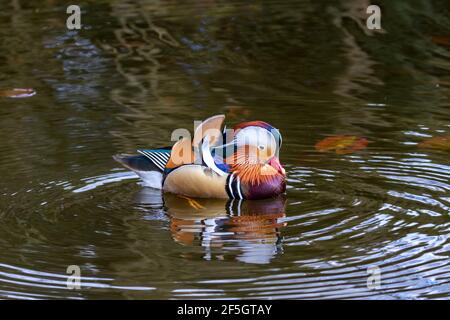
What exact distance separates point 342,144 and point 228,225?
1.78 meters

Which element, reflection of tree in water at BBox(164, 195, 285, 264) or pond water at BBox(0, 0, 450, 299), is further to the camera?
reflection of tree in water at BBox(164, 195, 285, 264)

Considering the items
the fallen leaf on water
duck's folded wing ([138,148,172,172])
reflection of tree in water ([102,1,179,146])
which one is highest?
duck's folded wing ([138,148,172,172])

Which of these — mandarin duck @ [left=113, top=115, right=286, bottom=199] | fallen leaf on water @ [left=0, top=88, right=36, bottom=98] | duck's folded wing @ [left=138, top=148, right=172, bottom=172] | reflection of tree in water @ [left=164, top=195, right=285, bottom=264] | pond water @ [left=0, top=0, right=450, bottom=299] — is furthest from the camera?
fallen leaf on water @ [left=0, top=88, right=36, bottom=98]

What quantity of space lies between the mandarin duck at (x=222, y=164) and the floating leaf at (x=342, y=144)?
2.83 feet

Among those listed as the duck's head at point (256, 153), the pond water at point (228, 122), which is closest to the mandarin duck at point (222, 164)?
the duck's head at point (256, 153)

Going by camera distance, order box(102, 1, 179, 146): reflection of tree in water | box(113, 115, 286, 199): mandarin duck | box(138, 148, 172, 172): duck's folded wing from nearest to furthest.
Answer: box(113, 115, 286, 199): mandarin duck
box(138, 148, 172, 172): duck's folded wing
box(102, 1, 179, 146): reflection of tree in water

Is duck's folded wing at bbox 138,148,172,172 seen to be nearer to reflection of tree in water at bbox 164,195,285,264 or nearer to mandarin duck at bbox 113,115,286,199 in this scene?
mandarin duck at bbox 113,115,286,199

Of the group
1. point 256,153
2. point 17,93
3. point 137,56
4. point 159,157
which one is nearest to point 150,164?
point 159,157

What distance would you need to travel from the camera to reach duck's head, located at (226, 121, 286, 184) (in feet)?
24.6

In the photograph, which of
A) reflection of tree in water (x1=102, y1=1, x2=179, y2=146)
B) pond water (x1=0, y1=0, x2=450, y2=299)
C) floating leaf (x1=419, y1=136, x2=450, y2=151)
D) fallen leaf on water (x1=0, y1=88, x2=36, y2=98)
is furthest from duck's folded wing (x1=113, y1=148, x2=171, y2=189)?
fallen leaf on water (x1=0, y1=88, x2=36, y2=98)

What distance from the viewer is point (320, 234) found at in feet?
21.6

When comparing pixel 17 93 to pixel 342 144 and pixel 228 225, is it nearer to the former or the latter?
pixel 342 144

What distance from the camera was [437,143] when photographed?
831 cm

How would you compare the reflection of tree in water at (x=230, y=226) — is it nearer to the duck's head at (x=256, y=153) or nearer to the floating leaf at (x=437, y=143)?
the duck's head at (x=256, y=153)
